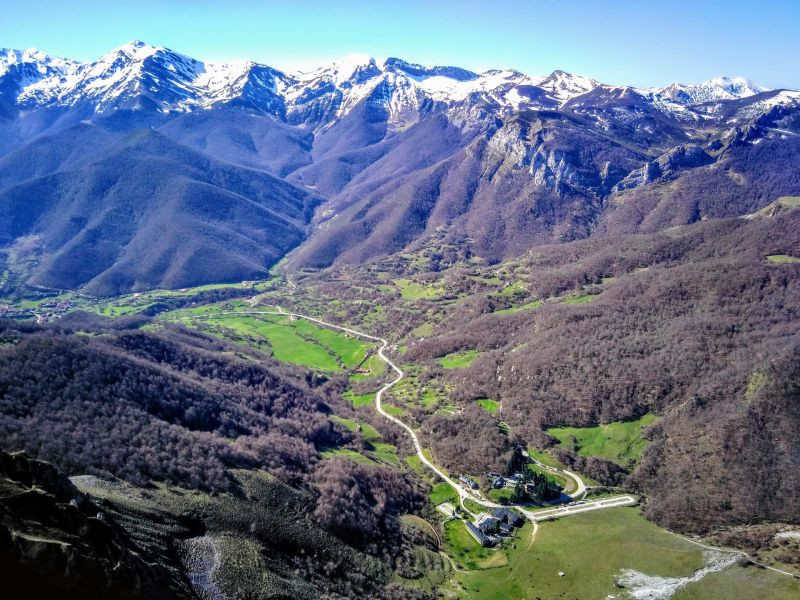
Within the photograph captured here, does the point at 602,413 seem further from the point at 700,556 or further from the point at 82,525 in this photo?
the point at 82,525

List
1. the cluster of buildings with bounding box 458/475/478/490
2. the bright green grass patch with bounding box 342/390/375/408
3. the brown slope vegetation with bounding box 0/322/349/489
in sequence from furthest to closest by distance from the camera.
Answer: the bright green grass patch with bounding box 342/390/375/408 < the cluster of buildings with bounding box 458/475/478/490 < the brown slope vegetation with bounding box 0/322/349/489

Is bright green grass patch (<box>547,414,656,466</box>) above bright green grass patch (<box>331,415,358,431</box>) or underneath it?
above

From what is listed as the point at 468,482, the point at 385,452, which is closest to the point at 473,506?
the point at 468,482

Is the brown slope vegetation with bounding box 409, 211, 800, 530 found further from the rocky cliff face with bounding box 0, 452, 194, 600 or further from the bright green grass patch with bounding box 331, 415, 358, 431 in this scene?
the rocky cliff face with bounding box 0, 452, 194, 600

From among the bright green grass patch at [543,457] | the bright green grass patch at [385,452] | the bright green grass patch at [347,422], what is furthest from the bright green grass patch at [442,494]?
the bright green grass patch at [347,422]

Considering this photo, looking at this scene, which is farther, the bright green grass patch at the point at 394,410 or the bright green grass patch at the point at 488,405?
the bright green grass patch at the point at 394,410

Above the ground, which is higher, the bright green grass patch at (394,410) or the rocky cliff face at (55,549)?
the rocky cliff face at (55,549)

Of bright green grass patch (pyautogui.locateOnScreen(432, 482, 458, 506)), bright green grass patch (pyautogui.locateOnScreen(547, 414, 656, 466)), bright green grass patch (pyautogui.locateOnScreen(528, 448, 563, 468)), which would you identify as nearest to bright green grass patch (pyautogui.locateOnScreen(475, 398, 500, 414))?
bright green grass patch (pyautogui.locateOnScreen(547, 414, 656, 466))

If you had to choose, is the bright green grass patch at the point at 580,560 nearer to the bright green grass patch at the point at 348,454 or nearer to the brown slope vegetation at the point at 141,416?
the bright green grass patch at the point at 348,454
